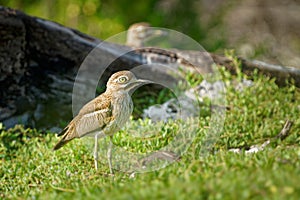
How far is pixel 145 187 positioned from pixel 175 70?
301cm

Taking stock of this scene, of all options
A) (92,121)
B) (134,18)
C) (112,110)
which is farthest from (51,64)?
(134,18)

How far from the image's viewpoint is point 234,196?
2.17 meters

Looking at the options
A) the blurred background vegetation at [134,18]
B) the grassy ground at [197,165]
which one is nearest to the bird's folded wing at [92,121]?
the grassy ground at [197,165]

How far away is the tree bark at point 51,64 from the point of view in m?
4.96

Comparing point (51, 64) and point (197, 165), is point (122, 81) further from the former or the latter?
point (51, 64)

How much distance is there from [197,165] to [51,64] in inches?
108

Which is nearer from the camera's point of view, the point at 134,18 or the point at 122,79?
the point at 122,79

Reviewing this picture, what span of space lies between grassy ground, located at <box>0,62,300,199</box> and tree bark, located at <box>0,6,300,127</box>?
245 millimetres

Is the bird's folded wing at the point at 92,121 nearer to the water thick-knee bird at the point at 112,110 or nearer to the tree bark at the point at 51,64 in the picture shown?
the water thick-knee bird at the point at 112,110

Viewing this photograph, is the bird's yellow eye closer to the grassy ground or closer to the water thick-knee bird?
the water thick-knee bird

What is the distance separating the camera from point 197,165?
112 inches

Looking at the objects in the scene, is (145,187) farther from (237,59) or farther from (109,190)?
(237,59)

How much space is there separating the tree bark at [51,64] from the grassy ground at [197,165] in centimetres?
25

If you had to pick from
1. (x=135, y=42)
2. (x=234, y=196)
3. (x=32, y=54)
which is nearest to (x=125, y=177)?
(x=234, y=196)
